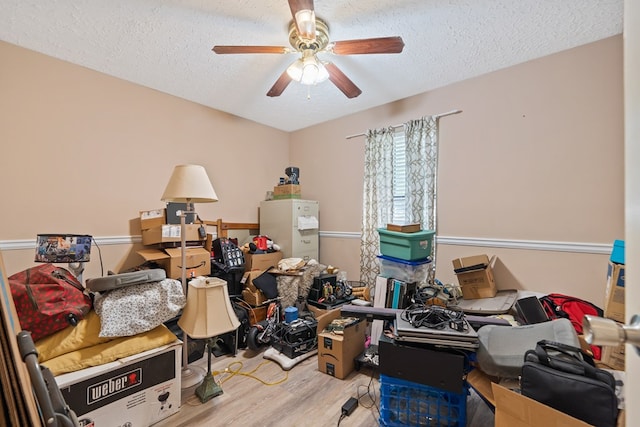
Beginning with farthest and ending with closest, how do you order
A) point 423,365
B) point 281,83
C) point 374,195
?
point 374,195
point 281,83
point 423,365

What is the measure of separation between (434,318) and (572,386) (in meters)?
0.66

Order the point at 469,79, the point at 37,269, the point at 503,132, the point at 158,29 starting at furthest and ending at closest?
the point at 469,79 → the point at 503,132 → the point at 158,29 → the point at 37,269

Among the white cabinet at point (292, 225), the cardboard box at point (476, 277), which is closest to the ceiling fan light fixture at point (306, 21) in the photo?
the white cabinet at point (292, 225)

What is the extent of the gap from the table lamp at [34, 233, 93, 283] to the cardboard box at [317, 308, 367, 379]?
186cm

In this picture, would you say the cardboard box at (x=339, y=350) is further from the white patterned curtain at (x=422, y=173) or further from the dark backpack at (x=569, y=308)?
the dark backpack at (x=569, y=308)

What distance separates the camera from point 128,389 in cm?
154

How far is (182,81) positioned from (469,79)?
114 inches

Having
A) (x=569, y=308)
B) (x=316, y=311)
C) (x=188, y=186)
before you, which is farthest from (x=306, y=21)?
(x=569, y=308)

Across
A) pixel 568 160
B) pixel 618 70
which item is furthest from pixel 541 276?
pixel 618 70

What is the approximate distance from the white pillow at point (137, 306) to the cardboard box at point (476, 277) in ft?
7.65

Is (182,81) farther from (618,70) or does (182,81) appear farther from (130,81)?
(618,70)

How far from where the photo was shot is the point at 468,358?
156 cm

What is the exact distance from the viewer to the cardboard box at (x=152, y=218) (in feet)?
8.59

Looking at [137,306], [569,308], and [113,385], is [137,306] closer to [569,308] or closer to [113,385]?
[113,385]
